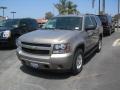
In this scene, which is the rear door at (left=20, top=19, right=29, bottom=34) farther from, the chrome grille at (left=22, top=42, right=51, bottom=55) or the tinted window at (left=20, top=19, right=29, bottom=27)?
the chrome grille at (left=22, top=42, right=51, bottom=55)

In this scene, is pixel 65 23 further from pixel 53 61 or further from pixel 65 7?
pixel 65 7

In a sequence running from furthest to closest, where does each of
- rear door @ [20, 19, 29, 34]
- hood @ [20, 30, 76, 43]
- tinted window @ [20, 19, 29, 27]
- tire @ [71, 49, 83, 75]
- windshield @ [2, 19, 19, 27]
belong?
tinted window @ [20, 19, 29, 27]
rear door @ [20, 19, 29, 34]
windshield @ [2, 19, 19, 27]
tire @ [71, 49, 83, 75]
hood @ [20, 30, 76, 43]

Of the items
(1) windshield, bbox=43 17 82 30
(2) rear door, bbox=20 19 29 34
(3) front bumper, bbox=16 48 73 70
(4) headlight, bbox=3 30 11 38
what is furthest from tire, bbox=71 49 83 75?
(2) rear door, bbox=20 19 29 34

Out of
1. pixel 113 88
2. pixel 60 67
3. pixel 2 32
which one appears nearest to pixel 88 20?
pixel 60 67

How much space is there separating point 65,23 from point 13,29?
5.19 m

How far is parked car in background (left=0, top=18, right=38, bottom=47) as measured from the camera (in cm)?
1210

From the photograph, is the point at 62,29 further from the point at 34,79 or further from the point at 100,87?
the point at 100,87

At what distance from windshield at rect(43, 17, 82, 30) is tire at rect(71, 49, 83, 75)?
947mm

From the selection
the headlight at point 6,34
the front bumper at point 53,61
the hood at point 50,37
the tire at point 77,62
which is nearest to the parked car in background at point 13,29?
the headlight at point 6,34

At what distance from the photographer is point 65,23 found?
823cm

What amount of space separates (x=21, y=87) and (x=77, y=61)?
1.96 meters

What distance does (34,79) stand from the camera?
680 centimetres

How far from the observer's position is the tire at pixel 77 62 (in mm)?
6973

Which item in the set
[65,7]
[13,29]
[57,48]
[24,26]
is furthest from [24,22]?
[65,7]
